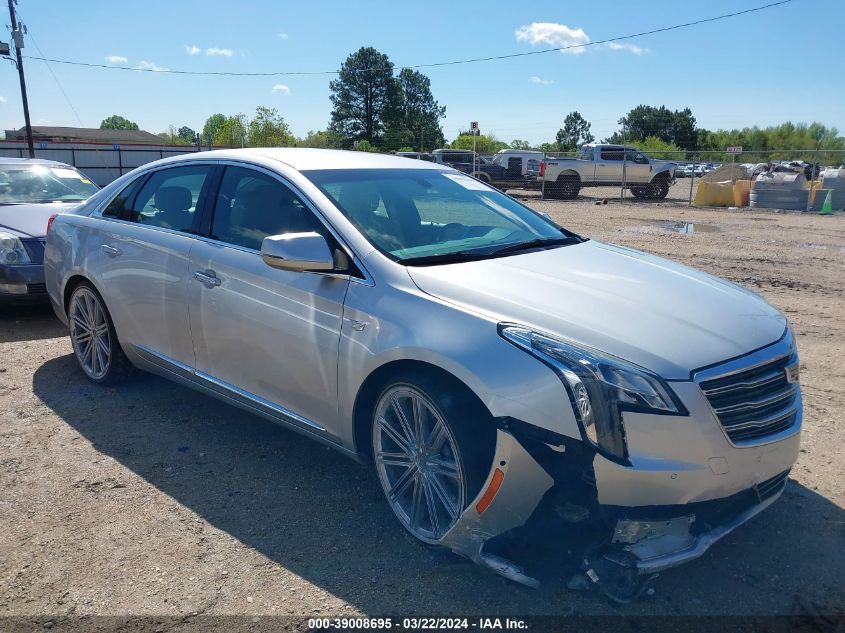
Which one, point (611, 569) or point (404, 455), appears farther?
point (404, 455)

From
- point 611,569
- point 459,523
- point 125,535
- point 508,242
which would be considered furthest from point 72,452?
point 611,569

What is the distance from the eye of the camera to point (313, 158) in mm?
3941

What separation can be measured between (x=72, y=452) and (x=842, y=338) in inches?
246

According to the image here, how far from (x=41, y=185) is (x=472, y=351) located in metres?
7.35

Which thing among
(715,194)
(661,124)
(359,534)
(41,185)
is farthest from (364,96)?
(359,534)

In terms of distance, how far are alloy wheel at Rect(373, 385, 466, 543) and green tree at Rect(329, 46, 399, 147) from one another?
282 ft

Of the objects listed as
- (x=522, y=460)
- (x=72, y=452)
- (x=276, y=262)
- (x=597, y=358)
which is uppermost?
(x=276, y=262)

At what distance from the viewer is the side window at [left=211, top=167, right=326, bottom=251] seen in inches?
138

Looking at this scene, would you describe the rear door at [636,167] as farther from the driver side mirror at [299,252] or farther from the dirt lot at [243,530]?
the driver side mirror at [299,252]

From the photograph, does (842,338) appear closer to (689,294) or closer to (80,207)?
(689,294)

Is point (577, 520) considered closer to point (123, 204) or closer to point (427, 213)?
point (427, 213)

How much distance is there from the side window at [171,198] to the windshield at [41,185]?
3.94 m

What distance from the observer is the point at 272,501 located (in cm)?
342

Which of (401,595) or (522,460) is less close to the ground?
(522,460)
